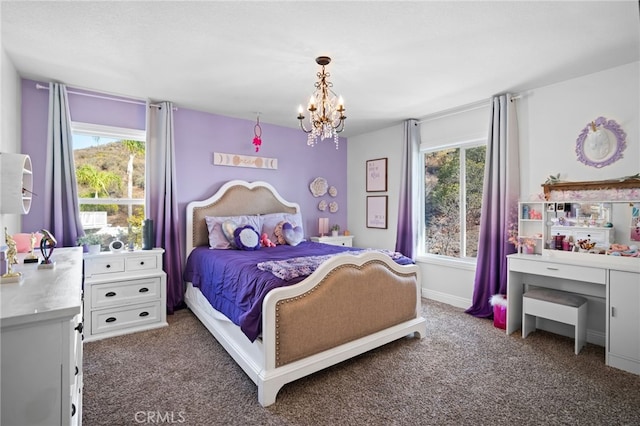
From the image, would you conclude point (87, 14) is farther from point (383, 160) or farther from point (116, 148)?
point (383, 160)

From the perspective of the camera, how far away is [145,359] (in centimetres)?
257

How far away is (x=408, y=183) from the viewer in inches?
172

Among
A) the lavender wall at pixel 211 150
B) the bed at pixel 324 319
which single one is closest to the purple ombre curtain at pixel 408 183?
the lavender wall at pixel 211 150

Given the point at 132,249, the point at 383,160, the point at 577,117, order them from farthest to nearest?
the point at 383,160 → the point at 132,249 → the point at 577,117

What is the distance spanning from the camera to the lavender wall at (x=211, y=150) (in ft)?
10.1

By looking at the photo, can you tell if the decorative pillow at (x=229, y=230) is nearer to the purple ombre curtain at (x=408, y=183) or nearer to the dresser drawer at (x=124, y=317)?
the dresser drawer at (x=124, y=317)

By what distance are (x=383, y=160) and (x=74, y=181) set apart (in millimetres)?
3860

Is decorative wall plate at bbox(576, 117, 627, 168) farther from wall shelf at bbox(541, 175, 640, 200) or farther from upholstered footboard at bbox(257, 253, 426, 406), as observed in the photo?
upholstered footboard at bbox(257, 253, 426, 406)

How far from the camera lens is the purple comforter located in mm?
2156

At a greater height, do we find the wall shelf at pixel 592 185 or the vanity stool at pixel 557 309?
the wall shelf at pixel 592 185

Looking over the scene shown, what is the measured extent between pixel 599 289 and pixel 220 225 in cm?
386

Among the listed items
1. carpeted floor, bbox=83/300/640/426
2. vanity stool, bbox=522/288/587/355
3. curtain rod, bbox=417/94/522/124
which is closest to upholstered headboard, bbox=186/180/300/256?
carpeted floor, bbox=83/300/640/426

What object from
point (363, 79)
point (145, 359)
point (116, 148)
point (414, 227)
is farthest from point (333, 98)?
point (145, 359)

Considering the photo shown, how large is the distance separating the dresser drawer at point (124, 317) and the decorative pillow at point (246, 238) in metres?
1.03
